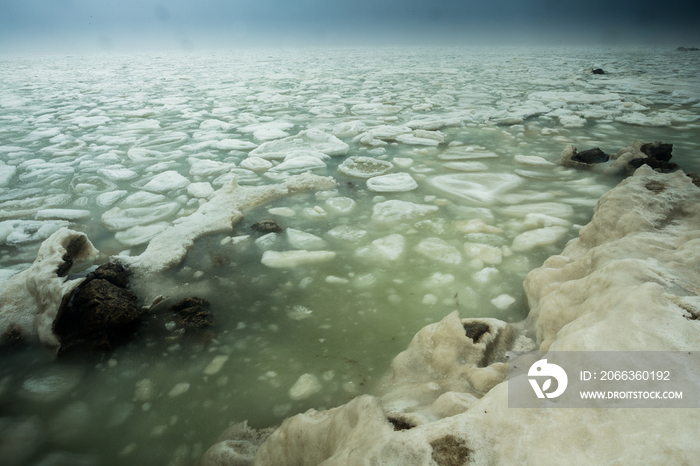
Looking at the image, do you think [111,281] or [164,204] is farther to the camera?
[164,204]

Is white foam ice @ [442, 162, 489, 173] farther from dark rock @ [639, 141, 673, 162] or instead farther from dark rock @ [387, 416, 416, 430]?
dark rock @ [387, 416, 416, 430]

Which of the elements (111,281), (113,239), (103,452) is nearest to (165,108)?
(113,239)

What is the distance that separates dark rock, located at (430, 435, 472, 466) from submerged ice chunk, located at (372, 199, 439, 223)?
1.46 meters

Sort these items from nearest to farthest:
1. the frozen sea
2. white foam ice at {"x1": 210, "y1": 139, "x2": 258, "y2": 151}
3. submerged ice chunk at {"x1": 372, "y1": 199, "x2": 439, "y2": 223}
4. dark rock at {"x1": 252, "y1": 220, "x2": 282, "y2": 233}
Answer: the frozen sea
dark rock at {"x1": 252, "y1": 220, "x2": 282, "y2": 233}
submerged ice chunk at {"x1": 372, "y1": 199, "x2": 439, "y2": 223}
white foam ice at {"x1": 210, "y1": 139, "x2": 258, "y2": 151}

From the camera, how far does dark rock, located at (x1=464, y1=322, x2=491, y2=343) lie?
1.09 m

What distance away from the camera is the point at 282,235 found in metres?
1.92

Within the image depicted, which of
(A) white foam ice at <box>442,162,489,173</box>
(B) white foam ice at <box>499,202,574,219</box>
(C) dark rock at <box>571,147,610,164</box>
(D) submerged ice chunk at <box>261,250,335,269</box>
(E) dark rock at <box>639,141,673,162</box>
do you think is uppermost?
(E) dark rock at <box>639,141,673,162</box>

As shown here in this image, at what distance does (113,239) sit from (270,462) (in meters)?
1.61

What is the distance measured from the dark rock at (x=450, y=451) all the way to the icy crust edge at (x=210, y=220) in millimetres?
1416

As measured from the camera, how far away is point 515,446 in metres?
0.62

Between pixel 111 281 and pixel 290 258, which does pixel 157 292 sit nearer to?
pixel 111 281

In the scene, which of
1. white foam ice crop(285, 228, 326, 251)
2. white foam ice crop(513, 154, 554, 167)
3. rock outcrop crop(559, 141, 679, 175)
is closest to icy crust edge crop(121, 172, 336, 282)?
white foam ice crop(285, 228, 326, 251)

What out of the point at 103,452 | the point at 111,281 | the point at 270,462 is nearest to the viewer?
the point at 270,462

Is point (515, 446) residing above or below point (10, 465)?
above
